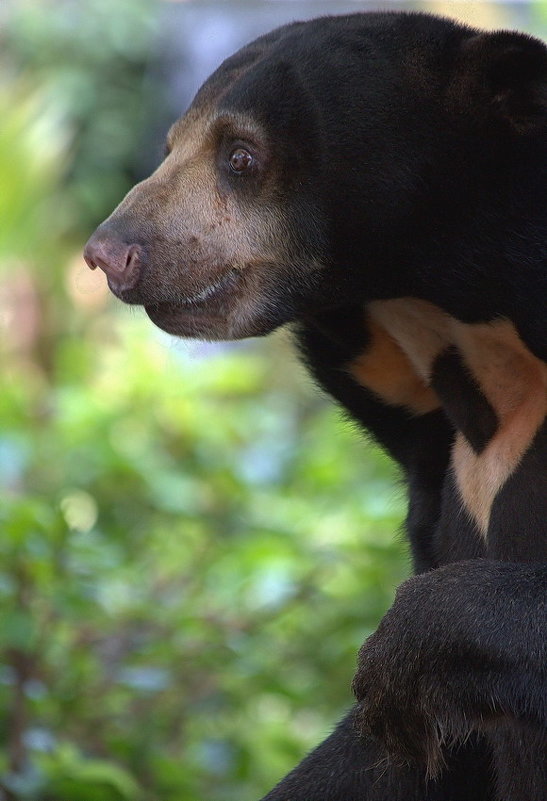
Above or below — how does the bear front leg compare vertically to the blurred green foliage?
above

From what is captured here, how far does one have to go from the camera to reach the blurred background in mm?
3457

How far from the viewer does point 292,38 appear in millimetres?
2590

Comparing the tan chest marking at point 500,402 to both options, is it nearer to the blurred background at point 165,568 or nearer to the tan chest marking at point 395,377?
the tan chest marking at point 395,377

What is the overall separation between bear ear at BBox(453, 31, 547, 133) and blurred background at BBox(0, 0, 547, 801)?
27.8 inches

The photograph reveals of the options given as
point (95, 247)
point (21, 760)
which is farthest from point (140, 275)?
point (21, 760)

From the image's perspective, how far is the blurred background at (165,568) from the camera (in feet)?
11.3

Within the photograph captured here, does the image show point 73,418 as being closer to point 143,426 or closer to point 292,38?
point 143,426

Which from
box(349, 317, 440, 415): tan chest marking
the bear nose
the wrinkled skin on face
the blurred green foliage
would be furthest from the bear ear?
the blurred green foliage

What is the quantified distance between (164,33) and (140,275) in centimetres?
1040

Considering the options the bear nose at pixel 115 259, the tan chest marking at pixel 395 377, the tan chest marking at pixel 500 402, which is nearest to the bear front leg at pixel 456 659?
the tan chest marking at pixel 500 402

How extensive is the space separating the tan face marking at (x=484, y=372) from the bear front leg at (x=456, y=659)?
11.1 inches

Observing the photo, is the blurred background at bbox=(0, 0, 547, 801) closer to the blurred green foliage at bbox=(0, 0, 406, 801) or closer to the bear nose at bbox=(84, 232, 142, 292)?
the blurred green foliage at bbox=(0, 0, 406, 801)

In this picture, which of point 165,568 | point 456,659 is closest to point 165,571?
point 165,568

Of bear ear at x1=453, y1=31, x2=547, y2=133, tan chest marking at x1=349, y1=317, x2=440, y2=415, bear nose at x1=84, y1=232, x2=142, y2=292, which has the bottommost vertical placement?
tan chest marking at x1=349, y1=317, x2=440, y2=415
